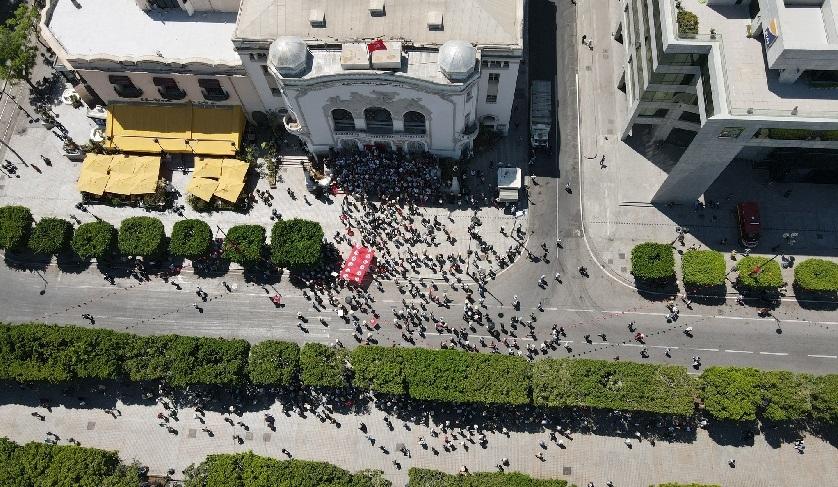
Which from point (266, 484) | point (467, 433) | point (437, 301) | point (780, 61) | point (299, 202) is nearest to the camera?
point (780, 61)

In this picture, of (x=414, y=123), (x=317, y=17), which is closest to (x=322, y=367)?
(x=414, y=123)

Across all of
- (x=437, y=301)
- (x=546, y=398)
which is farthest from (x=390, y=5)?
(x=546, y=398)

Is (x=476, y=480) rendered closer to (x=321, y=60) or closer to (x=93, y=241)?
(x=321, y=60)

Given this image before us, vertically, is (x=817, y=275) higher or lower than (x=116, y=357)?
higher

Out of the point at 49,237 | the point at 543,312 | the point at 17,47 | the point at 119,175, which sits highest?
the point at 17,47

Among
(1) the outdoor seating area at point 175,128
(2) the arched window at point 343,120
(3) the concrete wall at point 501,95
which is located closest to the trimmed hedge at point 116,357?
(1) the outdoor seating area at point 175,128

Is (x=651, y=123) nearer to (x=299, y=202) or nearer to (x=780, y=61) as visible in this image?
(x=780, y=61)

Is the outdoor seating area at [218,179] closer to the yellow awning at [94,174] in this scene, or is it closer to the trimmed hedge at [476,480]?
the yellow awning at [94,174]
